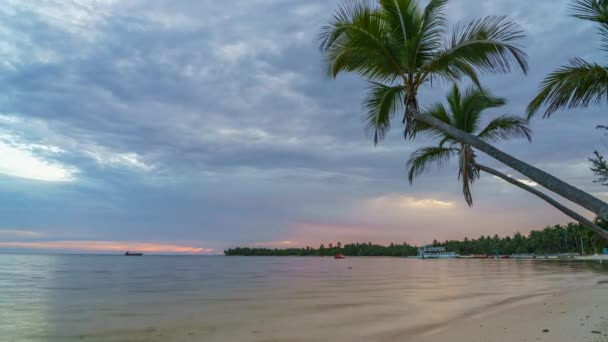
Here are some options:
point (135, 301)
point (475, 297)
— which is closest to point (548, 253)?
point (475, 297)

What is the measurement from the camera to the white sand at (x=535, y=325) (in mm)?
7957

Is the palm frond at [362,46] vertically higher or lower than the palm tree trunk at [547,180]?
higher

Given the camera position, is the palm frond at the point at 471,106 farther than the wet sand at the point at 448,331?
Yes

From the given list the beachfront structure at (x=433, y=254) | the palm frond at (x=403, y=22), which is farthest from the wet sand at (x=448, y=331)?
the beachfront structure at (x=433, y=254)

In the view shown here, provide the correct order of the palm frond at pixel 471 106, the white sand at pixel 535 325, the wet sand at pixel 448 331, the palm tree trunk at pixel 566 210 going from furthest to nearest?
the palm frond at pixel 471 106 → the wet sand at pixel 448 331 → the white sand at pixel 535 325 → the palm tree trunk at pixel 566 210

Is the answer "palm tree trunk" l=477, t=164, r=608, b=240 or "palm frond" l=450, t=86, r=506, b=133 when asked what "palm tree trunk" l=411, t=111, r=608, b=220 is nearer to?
"palm tree trunk" l=477, t=164, r=608, b=240

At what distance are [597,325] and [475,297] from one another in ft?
24.7

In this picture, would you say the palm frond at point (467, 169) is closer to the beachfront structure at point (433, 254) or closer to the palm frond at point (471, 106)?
the palm frond at point (471, 106)

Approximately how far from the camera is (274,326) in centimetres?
995

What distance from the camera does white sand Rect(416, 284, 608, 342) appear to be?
7.96 m

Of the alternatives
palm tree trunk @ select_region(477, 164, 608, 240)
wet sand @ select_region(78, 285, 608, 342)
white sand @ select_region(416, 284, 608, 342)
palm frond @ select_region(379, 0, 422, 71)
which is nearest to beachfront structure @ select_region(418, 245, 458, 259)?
white sand @ select_region(416, 284, 608, 342)

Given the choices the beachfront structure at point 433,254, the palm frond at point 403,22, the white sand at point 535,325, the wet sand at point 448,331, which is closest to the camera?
the palm frond at point 403,22

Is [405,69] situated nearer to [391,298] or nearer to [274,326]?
[274,326]

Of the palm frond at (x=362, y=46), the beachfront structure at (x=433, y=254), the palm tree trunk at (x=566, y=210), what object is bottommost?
the beachfront structure at (x=433, y=254)
